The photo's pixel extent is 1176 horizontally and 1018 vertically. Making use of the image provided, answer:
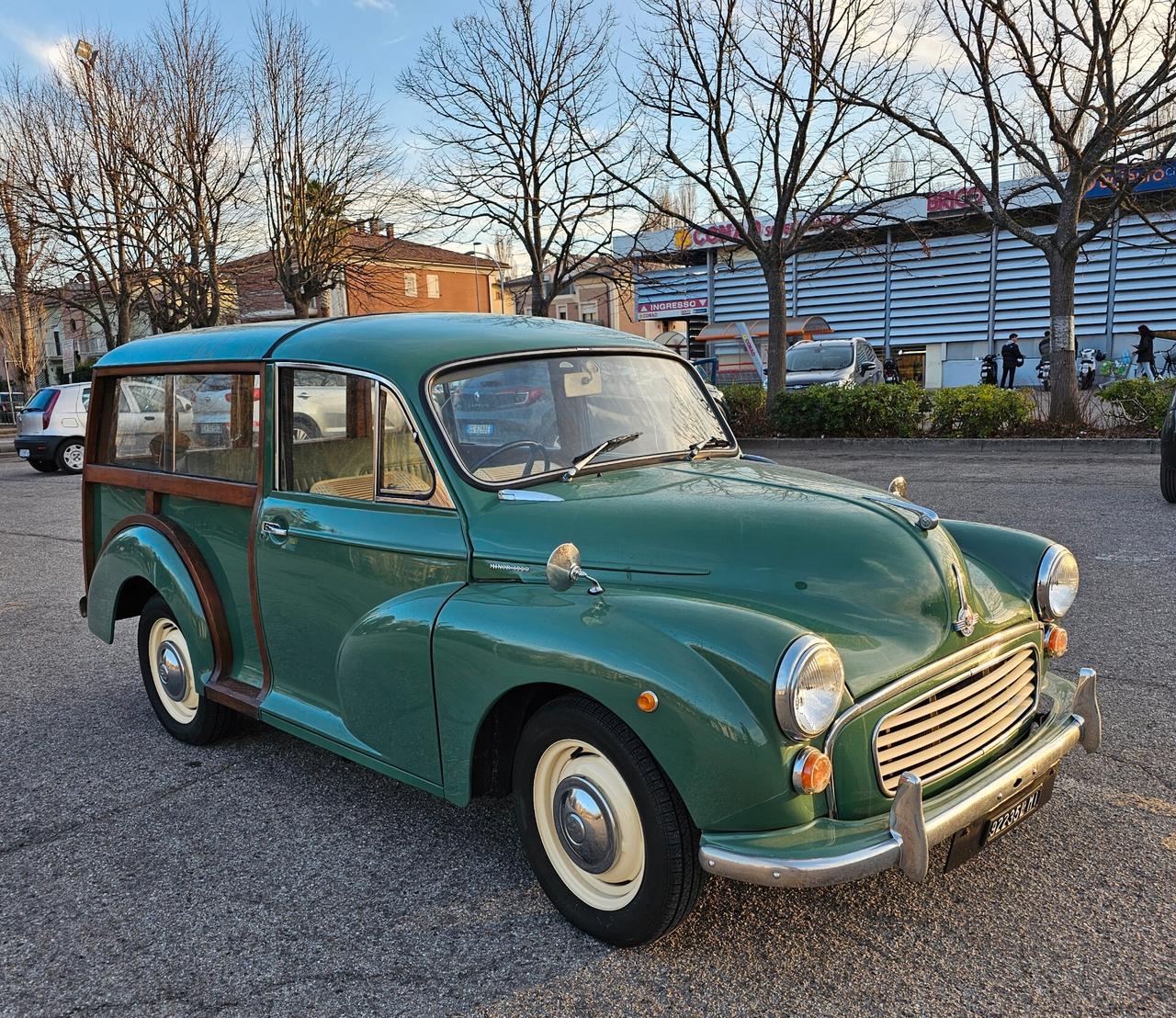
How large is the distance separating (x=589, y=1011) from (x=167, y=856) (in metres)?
1.73

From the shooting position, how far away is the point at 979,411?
14688mm

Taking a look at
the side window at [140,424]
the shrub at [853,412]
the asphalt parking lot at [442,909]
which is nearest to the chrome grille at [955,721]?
the asphalt parking lot at [442,909]

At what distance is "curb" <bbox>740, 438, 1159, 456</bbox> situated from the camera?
13.5 meters

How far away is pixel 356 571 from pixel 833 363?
60.1 ft

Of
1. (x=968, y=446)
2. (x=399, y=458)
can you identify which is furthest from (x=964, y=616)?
(x=968, y=446)

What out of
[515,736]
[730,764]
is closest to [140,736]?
[515,736]

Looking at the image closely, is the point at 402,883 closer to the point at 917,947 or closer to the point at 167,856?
the point at 167,856

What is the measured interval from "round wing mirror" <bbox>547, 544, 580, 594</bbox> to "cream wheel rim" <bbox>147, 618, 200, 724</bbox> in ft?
7.09

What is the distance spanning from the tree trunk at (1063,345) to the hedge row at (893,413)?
1.48 ft

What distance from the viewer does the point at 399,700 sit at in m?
3.04

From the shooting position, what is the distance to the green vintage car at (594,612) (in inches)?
92.2

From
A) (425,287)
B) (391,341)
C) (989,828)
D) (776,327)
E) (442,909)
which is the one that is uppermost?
(425,287)

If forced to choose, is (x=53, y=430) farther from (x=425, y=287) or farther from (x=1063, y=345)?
(x=425, y=287)

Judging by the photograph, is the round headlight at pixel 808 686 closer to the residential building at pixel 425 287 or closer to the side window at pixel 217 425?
the side window at pixel 217 425
